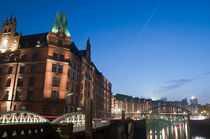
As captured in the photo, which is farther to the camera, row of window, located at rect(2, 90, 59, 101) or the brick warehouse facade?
row of window, located at rect(2, 90, 59, 101)

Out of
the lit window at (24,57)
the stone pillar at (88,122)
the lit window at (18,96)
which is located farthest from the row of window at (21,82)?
the stone pillar at (88,122)

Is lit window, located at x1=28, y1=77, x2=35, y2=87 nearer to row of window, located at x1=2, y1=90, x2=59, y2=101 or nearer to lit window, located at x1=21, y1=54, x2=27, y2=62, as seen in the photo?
row of window, located at x1=2, y1=90, x2=59, y2=101

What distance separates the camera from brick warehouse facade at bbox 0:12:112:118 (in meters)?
39.6

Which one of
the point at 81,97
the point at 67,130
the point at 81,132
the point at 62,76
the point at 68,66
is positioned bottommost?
the point at 81,132

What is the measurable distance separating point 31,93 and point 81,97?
15308 mm

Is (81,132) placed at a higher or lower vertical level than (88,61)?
lower

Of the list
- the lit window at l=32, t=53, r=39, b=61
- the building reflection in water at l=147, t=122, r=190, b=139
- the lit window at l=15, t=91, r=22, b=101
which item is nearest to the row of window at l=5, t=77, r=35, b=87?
the lit window at l=15, t=91, r=22, b=101

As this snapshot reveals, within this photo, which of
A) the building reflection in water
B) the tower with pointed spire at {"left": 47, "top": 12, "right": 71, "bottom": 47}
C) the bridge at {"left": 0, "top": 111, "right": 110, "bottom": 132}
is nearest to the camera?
the bridge at {"left": 0, "top": 111, "right": 110, "bottom": 132}

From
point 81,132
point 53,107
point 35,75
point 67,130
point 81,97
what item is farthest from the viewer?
point 81,97

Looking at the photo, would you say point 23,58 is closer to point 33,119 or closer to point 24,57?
point 24,57

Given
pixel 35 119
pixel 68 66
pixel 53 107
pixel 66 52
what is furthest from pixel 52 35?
pixel 35 119

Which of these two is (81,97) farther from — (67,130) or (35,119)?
(67,130)

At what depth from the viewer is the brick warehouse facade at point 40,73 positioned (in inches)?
1560

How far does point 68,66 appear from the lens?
44188mm
